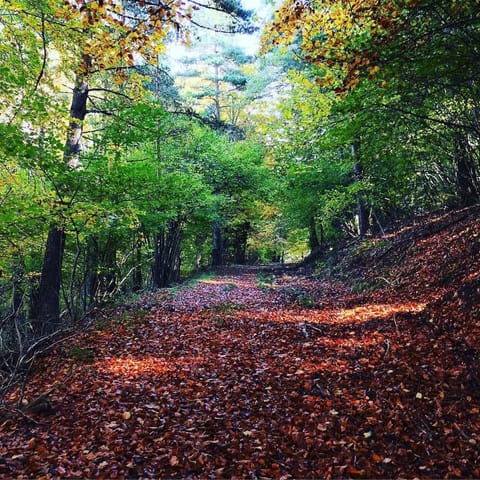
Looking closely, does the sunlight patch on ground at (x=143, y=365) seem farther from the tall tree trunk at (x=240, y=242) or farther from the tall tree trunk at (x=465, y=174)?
the tall tree trunk at (x=240, y=242)

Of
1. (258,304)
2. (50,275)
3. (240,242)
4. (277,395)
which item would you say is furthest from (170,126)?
(240,242)

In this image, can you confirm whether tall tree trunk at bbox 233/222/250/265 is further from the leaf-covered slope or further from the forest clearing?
the leaf-covered slope

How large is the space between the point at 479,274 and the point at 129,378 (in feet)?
18.7

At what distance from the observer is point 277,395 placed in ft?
16.4

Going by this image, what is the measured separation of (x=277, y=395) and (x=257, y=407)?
370 millimetres

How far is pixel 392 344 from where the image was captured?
19.1ft

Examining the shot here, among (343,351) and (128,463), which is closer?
(128,463)

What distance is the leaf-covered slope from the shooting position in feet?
12.1

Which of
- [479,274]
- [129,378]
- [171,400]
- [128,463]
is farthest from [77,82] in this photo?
[479,274]

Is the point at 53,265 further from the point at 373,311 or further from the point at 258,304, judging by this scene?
the point at 373,311

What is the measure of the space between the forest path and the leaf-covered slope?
18 millimetres

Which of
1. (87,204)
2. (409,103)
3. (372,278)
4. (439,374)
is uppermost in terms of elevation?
(409,103)

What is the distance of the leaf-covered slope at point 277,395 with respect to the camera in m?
3.70

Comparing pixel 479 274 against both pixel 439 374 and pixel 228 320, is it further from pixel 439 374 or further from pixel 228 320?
pixel 228 320
